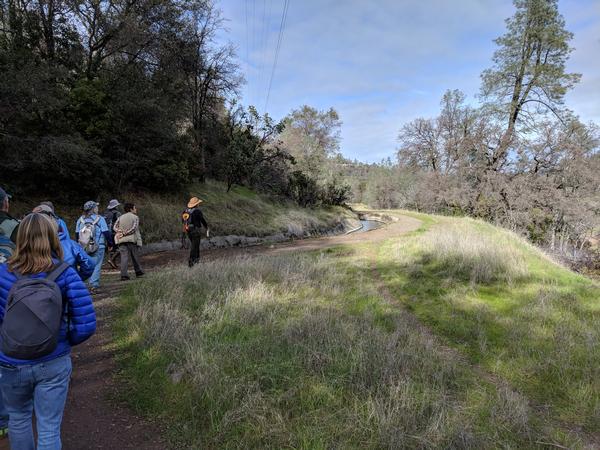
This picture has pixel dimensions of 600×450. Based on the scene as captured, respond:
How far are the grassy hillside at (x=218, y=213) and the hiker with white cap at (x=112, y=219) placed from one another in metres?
1.77

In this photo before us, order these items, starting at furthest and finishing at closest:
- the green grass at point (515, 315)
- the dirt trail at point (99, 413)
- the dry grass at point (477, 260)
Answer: the dry grass at point (477, 260)
the green grass at point (515, 315)
the dirt trail at point (99, 413)

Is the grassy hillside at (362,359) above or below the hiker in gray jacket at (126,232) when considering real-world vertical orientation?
below

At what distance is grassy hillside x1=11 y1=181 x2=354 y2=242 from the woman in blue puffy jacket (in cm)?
1045

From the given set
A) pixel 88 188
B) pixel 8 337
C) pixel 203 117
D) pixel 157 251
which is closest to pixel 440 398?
pixel 8 337

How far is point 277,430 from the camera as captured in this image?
117 inches

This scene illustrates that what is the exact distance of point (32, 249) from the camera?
7.36 ft

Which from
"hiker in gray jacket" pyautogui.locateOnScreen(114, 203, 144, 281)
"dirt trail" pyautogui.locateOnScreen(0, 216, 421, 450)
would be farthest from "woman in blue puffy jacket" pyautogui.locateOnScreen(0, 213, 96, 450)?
"hiker in gray jacket" pyautogui.locateOnScreen(114, 203, 144, 281)

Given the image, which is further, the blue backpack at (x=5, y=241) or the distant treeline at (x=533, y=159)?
the distant treeline at (x=533, y=159)

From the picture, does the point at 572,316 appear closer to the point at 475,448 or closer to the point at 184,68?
the point at 475,448

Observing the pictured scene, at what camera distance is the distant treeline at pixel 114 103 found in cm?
1030

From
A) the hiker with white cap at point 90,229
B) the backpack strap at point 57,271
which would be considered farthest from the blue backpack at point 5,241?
the hiker with white cap at point 90,229

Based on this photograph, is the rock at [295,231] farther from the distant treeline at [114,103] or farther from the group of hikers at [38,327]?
the group of hikers at [38,327]

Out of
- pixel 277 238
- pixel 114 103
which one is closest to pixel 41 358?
pixel 114 103

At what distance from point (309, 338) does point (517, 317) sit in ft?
12.8
